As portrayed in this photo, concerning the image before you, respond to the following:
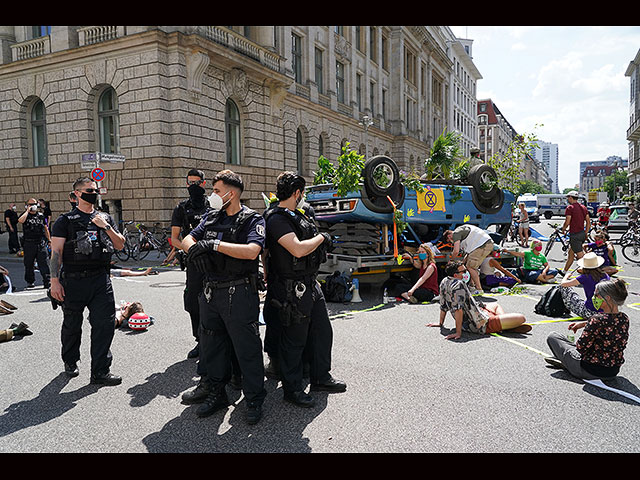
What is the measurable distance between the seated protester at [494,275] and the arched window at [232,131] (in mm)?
14542

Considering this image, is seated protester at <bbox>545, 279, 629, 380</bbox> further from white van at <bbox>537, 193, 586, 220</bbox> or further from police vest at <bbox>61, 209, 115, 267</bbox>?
white van at <bbox>537, 193, 586, 220</bbox>

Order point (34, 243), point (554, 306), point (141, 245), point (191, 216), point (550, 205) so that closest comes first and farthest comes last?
point (191, 216)
point (554, 306)
point (34, 243)
point (141, 245)
point (550, 205)

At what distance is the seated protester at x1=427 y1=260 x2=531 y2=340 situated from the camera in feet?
19.4

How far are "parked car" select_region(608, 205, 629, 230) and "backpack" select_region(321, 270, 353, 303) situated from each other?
72.1ft

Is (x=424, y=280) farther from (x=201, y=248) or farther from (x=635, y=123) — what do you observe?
(x=635, y=123)

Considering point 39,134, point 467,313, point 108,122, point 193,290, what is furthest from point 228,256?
point 39,134

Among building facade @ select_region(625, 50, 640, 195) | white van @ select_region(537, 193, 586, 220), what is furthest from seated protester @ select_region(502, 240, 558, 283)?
building facade @ select_region(625, 50, 640, 195)

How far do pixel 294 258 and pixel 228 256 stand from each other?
58 cm

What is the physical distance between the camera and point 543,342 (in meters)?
5.62

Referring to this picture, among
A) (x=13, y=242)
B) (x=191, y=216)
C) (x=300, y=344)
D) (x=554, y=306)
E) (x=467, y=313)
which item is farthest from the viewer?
(x=13, y=242)

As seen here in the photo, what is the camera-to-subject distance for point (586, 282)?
5352mm
